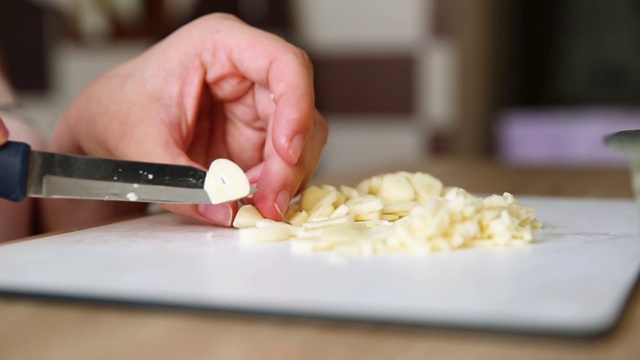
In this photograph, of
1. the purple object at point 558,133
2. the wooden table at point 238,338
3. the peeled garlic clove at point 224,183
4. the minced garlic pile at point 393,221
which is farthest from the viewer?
the purple object at point 558,133

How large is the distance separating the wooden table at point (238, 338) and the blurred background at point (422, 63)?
2.71 m

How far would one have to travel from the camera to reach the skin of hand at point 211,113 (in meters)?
0.81

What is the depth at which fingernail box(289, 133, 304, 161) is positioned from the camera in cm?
79

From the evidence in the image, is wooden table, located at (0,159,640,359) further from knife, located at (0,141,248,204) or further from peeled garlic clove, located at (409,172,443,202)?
peeled garlic clove, located at (409,172,443,202)

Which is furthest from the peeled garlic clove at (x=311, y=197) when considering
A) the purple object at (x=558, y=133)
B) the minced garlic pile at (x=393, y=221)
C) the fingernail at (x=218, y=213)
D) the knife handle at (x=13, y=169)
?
the purple object at (x=558, y=133)

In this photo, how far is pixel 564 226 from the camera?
819mm

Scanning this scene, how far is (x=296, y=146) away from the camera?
0.79 metres

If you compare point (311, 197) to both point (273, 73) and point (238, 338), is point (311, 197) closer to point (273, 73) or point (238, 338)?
point (273, 73)

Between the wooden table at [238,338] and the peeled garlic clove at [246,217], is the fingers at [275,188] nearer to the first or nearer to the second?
the peeled garlic clove at [246,217]

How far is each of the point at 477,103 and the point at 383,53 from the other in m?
0.49

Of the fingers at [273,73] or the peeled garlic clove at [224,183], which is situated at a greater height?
the fingers at [273,73]

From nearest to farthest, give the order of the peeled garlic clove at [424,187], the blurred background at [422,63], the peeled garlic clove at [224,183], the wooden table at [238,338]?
the wooden table at [238,338], the peeled garlic clove at [224,183], the peeled garlic clove at [424,187], the blurred background at [422,63]

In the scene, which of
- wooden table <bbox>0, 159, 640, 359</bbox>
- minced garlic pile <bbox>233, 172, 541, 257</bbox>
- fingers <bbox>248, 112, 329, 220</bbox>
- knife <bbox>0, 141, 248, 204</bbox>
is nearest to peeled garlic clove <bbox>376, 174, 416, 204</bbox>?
minced garlic pile <bbox>233, 172, 541, 257</bbox>

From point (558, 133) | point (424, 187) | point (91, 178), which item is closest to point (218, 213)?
point (91, 178)
